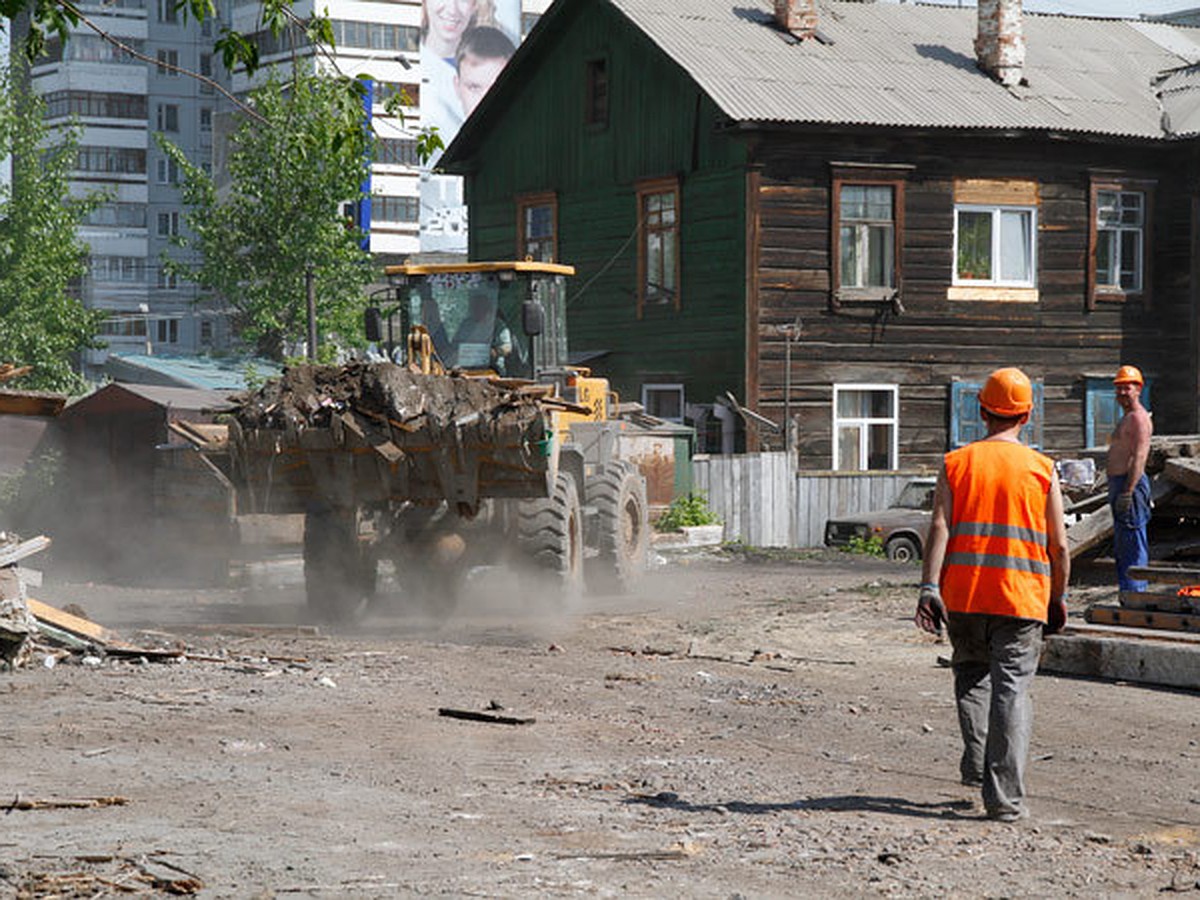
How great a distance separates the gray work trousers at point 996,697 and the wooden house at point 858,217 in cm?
2231

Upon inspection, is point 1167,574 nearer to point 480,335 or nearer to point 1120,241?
point 480,335

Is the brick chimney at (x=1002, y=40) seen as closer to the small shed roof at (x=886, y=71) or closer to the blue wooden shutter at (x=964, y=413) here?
the small shed roof at (x=886, y=71)

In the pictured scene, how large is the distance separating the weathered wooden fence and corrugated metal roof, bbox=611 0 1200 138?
18.5 ft

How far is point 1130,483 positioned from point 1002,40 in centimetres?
1999

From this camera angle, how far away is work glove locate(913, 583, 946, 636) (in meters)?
7.70

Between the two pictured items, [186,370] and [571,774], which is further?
[186,370]

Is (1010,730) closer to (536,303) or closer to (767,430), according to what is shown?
(536,303)

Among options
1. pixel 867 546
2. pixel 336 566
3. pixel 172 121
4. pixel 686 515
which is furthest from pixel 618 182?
pixel 172 121

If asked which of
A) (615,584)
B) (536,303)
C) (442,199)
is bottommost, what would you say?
(615,584)

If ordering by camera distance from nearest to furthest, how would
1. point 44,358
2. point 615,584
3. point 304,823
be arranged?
1. point 304,823
2. point 615,584
3. point 44,358

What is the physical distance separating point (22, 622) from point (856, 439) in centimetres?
2090

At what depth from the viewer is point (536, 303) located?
18.0 metres

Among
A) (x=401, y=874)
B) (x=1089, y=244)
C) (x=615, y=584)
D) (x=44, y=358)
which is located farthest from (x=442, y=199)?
(x=401, y=874)

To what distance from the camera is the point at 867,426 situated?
31328mm
